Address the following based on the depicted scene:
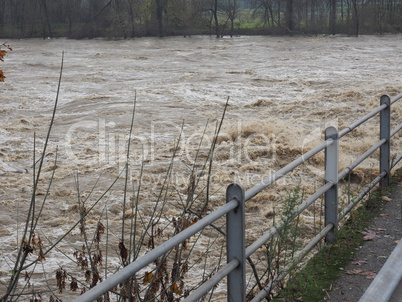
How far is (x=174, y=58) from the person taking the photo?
2970 cm

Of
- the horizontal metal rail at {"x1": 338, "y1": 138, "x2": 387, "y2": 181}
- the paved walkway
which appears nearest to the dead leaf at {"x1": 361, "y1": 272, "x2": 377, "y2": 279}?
the paved walkway

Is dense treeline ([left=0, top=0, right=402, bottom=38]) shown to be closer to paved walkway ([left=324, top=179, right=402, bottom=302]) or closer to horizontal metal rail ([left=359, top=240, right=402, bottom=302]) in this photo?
paved walkway ([left=324, top=179, right=402, bottom=302])

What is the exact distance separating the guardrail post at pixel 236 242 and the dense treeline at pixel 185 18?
36.4 m

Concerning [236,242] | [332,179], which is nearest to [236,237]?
[236,242]

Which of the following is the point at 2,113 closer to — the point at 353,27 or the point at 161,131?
the point at 161,131

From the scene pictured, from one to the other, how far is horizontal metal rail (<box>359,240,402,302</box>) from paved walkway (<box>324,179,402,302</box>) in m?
3.19

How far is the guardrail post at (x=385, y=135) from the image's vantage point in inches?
246

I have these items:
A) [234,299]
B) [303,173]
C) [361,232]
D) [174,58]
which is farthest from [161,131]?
[174,58]

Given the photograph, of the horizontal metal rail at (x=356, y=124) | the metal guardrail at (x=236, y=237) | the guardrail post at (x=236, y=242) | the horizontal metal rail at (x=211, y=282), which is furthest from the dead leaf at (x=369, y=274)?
the horizontal metal rail at (x=211, y=282)

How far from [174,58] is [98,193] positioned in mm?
19078

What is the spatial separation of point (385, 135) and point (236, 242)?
365 centimetres

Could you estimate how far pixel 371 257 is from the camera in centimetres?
495

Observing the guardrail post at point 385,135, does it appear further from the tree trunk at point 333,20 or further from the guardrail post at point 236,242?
the tree trunk at point 333,20

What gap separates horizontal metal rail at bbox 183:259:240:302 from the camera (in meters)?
2.92
